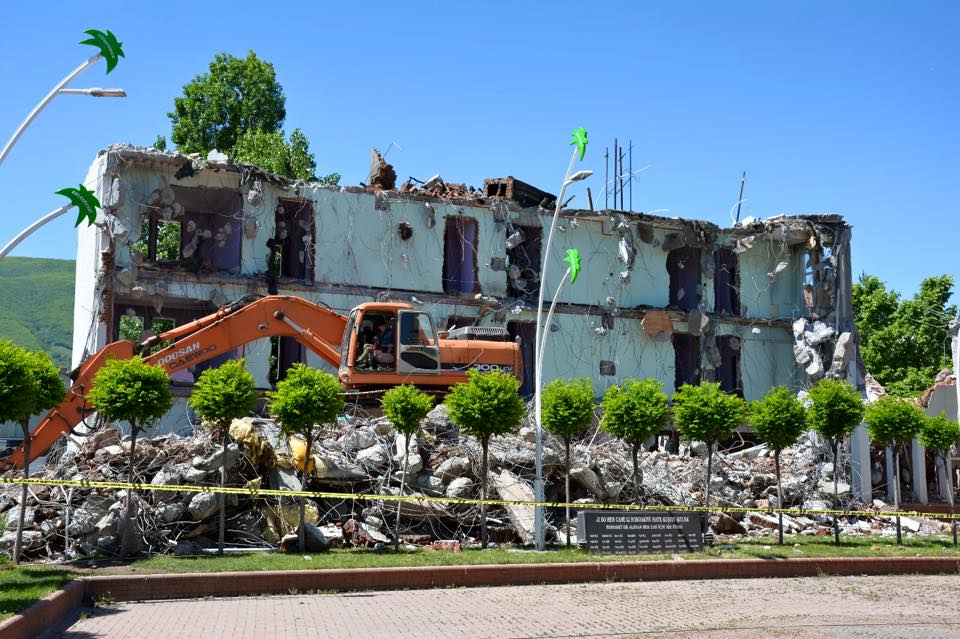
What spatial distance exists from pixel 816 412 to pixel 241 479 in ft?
41.9

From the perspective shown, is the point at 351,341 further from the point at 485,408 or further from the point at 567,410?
the point at 567,410

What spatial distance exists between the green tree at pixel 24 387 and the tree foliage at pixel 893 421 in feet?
60.8

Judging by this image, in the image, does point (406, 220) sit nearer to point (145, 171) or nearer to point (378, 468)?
point (145, 171)

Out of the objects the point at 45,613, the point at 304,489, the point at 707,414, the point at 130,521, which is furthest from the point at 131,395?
the point at 707,414

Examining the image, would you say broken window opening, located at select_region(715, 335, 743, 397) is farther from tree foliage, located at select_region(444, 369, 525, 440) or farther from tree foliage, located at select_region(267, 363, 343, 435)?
tree foliage, located at select_region(267, 363, 343, 435)

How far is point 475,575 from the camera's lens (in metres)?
16.1

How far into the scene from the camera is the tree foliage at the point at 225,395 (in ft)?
59.4

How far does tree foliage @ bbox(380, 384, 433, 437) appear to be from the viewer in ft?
64.2

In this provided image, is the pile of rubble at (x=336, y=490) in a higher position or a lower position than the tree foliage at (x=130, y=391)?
lower

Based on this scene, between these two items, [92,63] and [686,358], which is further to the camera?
[686,358]

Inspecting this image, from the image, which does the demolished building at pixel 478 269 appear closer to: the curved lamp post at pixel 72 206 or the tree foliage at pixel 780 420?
the tree foliage at pixel 780 420

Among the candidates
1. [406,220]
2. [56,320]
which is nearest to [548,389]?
[406,220]

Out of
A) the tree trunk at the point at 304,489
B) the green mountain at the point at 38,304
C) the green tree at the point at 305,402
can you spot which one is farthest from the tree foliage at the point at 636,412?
the green mountain at the point at 38,304

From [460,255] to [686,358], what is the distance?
9.39 m
